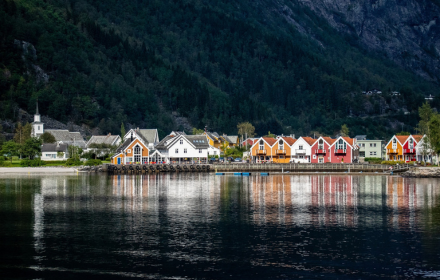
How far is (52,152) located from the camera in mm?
136625

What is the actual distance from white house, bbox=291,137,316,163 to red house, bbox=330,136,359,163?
5.13 meters

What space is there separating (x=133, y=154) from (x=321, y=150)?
4235 cm

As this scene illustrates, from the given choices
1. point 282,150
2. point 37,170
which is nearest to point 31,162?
point 37,170

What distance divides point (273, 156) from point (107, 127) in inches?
3146

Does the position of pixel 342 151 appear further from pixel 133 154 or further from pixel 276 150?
pixel 133 154

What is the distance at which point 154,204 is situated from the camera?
64.5 metres

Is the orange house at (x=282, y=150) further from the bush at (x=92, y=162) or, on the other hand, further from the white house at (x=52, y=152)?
the white house at (x=52, y=152)

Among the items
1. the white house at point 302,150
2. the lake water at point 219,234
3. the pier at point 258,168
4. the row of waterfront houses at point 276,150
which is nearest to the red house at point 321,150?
the row of waterfront houses at point 276,150

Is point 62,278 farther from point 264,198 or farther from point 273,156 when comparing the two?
point 273,156

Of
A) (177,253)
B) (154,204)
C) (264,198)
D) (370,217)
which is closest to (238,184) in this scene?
(264,198)

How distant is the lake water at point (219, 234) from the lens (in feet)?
118

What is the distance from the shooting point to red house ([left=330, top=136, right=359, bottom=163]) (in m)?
127

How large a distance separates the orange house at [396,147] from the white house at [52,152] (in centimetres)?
7733

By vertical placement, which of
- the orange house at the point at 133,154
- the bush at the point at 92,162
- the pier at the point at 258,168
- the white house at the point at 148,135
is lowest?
the pier at the point at 258,168
